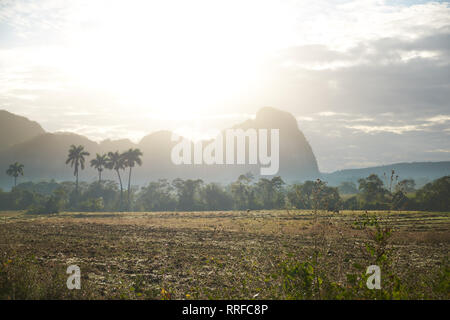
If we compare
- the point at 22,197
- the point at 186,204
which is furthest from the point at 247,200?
the point at 22,197

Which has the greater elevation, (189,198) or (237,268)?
(237,268)

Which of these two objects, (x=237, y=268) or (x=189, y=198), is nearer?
(x=237, y=268)

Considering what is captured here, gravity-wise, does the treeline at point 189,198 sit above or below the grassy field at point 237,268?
below

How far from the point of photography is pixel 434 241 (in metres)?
25.3

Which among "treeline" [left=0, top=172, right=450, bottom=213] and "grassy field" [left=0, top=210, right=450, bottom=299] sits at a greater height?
"grassy field" [left=0, top=210, right=450, bottom=299]

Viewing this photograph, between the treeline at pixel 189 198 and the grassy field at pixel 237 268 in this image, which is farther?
the treeline at pixel 189 198

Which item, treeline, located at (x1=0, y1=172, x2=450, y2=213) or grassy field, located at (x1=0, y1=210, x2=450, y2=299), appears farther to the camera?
treeline, located at (x1=0, y1=172, x2=450, y2=213)

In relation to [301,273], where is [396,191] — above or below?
above
